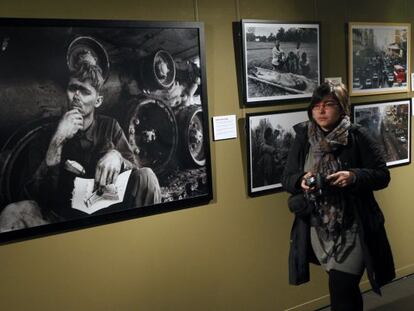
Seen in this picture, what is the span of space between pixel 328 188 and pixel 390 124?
170 cm

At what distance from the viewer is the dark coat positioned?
2.50 meters

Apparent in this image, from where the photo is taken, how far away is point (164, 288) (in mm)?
2977

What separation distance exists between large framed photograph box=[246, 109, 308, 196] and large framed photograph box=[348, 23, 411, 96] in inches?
25.3

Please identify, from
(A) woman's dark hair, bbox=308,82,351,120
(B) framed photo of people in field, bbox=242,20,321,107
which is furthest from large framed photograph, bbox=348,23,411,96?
(A) woman's dark hair, bbox=308,82,351,120

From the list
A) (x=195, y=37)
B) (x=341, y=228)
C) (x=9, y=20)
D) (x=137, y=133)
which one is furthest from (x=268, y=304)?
(x=9, y=20)

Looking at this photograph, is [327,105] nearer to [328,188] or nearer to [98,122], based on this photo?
[328,188]

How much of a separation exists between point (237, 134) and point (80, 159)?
3.47 ft

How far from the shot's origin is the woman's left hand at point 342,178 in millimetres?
2439

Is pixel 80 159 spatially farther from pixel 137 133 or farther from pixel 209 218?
pixel 209 218

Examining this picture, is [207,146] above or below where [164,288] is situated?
above

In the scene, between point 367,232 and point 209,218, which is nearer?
point 367,232

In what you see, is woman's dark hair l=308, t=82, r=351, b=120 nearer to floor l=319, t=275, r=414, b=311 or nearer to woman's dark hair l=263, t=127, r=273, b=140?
woman's dark hair l=263, t=127, r=273, b=140

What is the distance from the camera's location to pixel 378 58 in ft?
12.4

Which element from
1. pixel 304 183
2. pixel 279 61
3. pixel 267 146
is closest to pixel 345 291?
→ pixel 304 183
